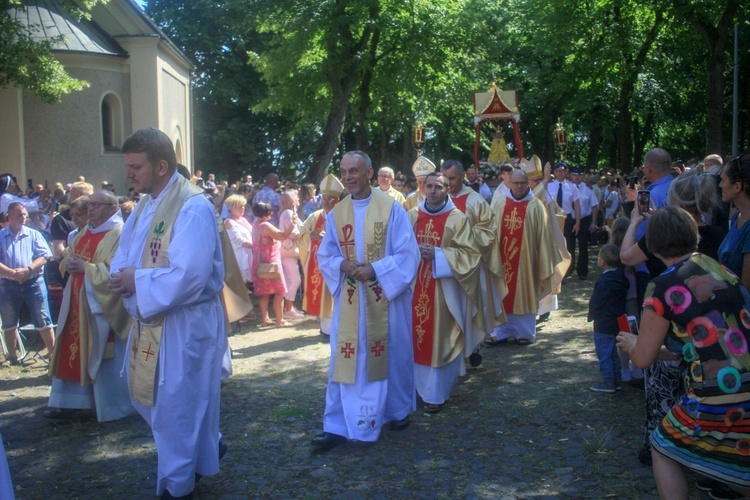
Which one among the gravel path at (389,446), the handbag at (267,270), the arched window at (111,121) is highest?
the arched window at (111,121)

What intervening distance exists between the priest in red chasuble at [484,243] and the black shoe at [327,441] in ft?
6.14

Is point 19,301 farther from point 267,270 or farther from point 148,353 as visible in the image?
point 148,353

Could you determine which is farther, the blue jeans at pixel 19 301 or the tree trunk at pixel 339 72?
the tree trunk at pixel 339 72

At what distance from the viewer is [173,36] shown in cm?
4166

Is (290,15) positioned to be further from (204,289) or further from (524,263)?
(204,289)

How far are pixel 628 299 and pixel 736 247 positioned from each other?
2.95m

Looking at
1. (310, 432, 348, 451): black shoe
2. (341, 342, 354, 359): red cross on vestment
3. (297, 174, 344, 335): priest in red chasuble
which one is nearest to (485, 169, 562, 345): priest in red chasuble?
(297, 174, 344, 335): priest in red chasuble

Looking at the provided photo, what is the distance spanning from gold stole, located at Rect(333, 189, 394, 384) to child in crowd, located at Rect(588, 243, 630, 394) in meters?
2.07

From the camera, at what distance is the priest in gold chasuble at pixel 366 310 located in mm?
5715

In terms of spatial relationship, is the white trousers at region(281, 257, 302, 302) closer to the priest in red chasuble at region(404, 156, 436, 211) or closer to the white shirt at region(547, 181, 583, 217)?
the priest in red chasuble at region(404, 156, 436, 211)

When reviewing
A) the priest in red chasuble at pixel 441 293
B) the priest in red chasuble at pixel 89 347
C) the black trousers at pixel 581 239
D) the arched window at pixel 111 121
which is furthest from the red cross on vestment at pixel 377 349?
the arched window at pixel 111 121

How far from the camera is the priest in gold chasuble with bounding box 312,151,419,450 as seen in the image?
5.71 meters

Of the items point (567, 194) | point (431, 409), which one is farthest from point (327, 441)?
point (567, 194)

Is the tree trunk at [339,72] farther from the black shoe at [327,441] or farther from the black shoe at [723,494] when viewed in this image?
the black shoe at [723,494]
